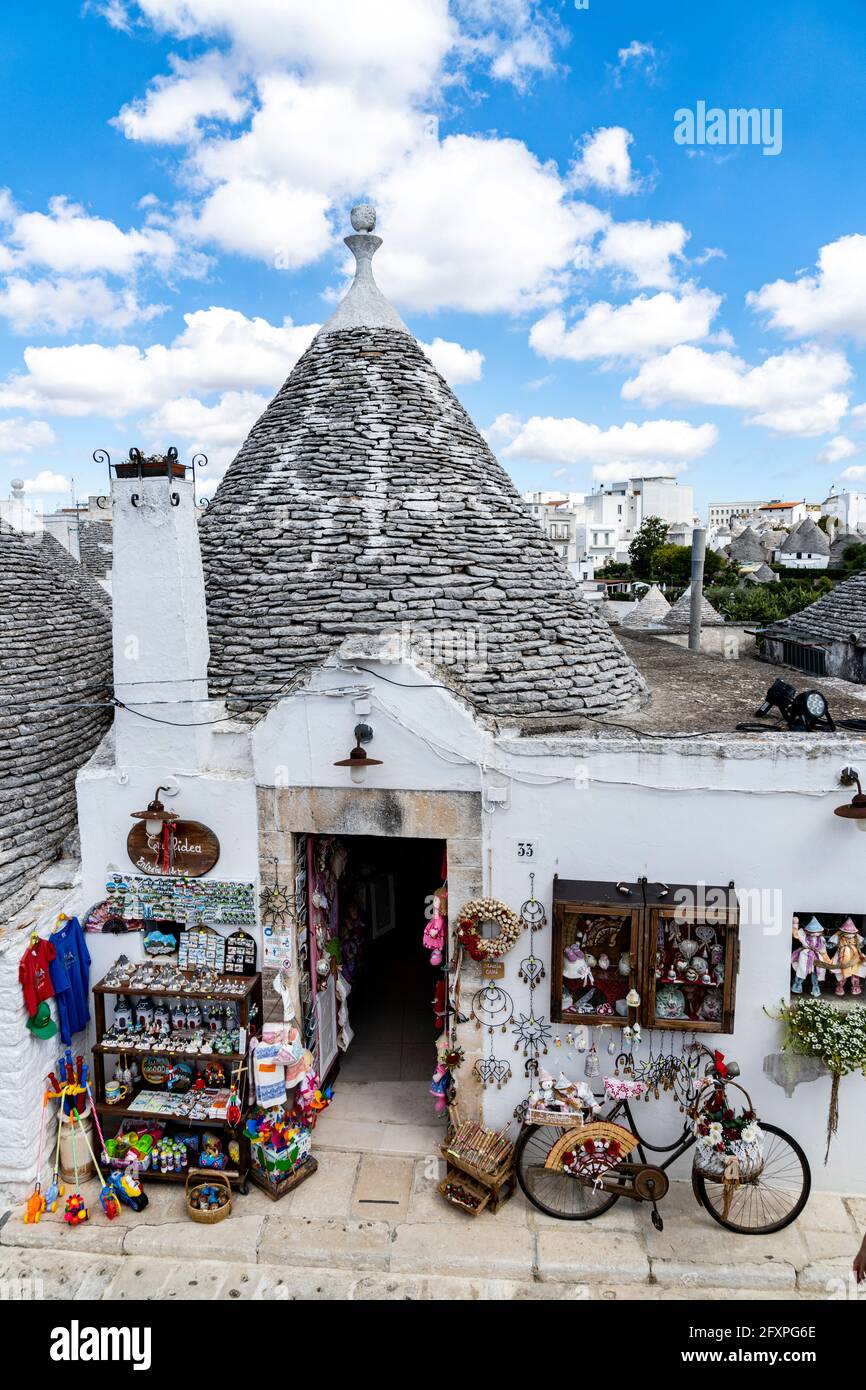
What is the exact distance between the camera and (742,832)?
20.8 feet

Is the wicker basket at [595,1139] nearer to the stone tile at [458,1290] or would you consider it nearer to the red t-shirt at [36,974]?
the stone tile at [458,1290]

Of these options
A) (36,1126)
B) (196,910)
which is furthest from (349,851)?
(36,1126)

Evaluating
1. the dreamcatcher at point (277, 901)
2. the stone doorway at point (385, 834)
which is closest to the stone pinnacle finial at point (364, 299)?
the stone doorway at point (385, 834)

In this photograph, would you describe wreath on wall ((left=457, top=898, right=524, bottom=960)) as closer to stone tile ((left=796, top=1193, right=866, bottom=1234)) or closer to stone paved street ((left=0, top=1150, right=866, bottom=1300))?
stone paved street ((left=0, top=1150, right=866, bottom=1300))

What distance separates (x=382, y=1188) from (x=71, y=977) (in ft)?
10.3

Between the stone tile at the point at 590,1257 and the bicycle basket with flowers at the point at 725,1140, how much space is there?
784 mm

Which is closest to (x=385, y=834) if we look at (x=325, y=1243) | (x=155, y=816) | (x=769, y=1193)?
(x=155, y=816)

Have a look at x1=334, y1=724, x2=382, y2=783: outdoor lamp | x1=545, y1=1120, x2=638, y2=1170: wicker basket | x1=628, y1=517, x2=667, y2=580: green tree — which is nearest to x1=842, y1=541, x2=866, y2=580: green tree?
x1=628, y1=517, x2=667, y2=580: green tree

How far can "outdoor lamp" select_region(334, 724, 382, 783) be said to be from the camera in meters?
6.34

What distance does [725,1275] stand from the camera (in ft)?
19.3

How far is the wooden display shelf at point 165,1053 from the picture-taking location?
21.9ft

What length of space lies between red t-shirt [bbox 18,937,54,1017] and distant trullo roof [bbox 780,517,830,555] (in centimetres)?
7581
